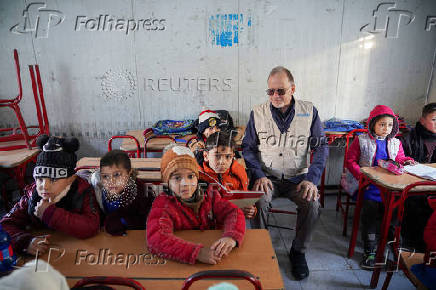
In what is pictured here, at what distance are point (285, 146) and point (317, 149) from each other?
0.27 metres

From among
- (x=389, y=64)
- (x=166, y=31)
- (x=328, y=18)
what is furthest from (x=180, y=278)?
(x=389, y=64)

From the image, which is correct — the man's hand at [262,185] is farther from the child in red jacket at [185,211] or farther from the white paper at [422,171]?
the white paper at [422,171]

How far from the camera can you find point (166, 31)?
10.7 ft

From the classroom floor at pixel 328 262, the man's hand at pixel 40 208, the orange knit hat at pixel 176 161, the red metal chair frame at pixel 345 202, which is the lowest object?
the classroom floor at pixel 328 262

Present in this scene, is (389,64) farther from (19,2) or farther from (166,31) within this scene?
(19,2)

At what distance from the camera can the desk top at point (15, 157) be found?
243 cm

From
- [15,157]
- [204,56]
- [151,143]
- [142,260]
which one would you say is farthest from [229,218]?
[204,56]

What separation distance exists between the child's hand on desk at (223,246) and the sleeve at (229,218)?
0.03 metres

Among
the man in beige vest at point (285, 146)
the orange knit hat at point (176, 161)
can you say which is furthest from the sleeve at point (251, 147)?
the orange knit hat at point (176, 161)

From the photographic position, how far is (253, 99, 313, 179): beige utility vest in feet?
7.06

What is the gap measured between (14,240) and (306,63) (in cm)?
331

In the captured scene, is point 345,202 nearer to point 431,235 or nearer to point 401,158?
point 401,158

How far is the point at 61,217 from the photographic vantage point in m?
1.21

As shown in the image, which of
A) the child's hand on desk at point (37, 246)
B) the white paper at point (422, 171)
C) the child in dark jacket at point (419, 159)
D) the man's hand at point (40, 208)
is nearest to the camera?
the child's hand on desk at point (37, 246)
